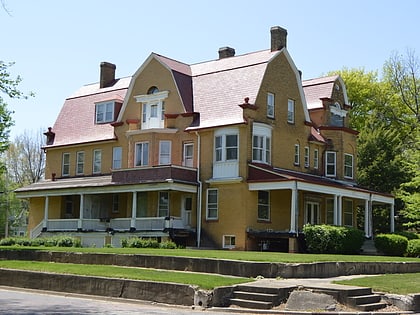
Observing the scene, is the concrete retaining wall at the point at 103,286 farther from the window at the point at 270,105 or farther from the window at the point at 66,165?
the window at the point at 66,165

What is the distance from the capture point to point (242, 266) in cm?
2153

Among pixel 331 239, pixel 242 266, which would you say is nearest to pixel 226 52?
pixel 331 239

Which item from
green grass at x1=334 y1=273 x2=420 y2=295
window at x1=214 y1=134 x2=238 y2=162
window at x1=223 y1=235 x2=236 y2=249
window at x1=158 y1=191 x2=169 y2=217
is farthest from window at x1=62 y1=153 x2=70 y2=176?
green grass at x1=334 y1=273 x2=420 y2=295

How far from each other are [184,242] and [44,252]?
11397mm

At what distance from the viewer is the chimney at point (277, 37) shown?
131 ft

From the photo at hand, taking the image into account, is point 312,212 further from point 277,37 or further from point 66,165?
point 66,165

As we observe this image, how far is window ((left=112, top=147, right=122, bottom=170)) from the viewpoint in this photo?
4334cm

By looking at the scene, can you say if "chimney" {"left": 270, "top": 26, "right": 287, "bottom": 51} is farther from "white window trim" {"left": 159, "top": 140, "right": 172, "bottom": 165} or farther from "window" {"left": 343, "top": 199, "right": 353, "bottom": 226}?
"window" {"left": 343, "top": 199, "right": 353, "bottom": 226}

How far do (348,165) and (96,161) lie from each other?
56.5 ft

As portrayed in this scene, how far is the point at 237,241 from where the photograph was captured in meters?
36.0

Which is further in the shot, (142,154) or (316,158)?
(316,158)

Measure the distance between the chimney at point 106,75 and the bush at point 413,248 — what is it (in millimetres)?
25409

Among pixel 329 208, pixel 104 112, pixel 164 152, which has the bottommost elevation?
pixel 329 208

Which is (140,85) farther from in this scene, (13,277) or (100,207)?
(13,277)
